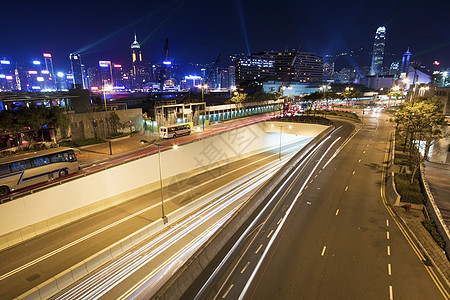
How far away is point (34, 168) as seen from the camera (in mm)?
22266

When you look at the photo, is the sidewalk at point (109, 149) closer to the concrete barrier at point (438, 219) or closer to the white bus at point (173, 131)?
the white bus at point (173, 131)

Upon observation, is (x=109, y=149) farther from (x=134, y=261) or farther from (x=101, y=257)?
(x=134, y=261)

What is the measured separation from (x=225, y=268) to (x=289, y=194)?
12110mm

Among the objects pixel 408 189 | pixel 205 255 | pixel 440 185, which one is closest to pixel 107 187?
pixel 205 255

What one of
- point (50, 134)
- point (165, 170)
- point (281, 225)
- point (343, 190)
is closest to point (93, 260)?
point (281, 225)

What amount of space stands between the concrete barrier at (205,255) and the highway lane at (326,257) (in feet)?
2.05

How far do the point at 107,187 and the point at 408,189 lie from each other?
1194 inches

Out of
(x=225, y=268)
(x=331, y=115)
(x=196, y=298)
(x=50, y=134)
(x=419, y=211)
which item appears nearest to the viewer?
(x=196, y=298)

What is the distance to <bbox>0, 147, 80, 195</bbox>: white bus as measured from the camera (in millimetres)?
20578

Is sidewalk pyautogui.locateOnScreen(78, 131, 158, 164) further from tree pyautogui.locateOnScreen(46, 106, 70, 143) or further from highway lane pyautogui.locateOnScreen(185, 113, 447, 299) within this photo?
highway lane pyautogui.locateOnScreen(185, 113, 447, 299)

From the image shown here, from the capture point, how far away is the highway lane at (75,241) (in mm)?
16641

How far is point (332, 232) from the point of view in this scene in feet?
59.8

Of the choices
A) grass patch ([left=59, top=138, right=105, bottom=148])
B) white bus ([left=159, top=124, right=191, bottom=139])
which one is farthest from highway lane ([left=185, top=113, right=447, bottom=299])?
grass patch ([left=59, top=138, right=105, bottom=148])

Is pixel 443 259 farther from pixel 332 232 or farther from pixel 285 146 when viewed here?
pixel 285 146
